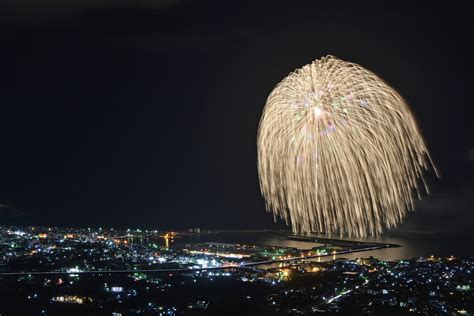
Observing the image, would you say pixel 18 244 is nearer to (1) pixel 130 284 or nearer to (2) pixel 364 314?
(1) pixel 130 284

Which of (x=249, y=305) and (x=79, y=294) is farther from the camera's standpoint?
(x=79, y=294)

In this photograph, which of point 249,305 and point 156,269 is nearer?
point 249,305

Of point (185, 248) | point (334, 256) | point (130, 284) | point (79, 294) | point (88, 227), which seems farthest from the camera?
point (88, 227)

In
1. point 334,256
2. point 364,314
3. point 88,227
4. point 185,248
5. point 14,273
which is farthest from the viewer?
point 88,227

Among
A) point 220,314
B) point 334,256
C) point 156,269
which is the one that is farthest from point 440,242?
point 220,314

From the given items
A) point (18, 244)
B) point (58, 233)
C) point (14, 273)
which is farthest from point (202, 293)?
point (58, 233)

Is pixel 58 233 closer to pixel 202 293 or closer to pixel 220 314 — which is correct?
pixel 202 293

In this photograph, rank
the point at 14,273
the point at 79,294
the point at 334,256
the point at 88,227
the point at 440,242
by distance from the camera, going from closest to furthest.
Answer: the point at 79,294 → the point at 14,273 → the point at 334,256 → the point at 440,242 → the point at 88,227

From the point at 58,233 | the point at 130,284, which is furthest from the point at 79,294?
the point at 58,233

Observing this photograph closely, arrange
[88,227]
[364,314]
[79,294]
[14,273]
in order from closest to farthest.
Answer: [364,314] → [79,294] → [14,273] → [88,227]
